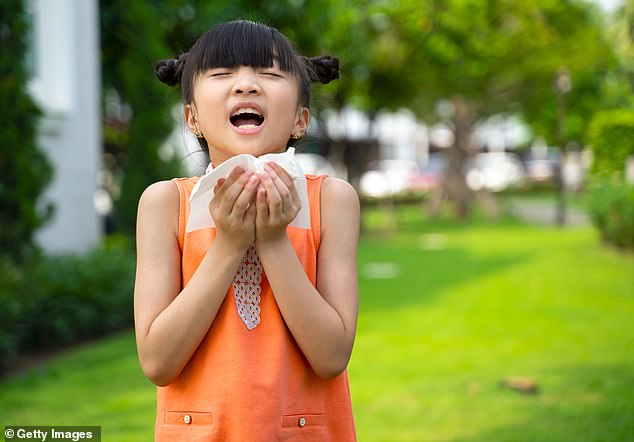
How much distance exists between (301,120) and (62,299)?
5.61 m

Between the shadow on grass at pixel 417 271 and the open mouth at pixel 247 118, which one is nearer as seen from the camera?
the open mouth at pixel 247 118

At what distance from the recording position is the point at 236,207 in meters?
1.44

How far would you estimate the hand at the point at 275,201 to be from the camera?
1.43m

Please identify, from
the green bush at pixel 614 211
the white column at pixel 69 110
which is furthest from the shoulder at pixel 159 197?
the green bush at pixel 614 211

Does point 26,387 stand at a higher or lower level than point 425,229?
lower

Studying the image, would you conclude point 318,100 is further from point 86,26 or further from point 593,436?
point 86,26

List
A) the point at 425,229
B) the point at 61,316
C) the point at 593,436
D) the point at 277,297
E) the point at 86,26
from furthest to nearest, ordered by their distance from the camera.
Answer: the point at 425,229
the point at 86,26
the point at 61,316
the point at 593,436
the point at 277,297

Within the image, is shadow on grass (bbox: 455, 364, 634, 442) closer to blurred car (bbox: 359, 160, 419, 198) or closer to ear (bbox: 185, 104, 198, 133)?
ear (bbox: 185, 104, 198, 133)

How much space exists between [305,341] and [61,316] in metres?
5.72

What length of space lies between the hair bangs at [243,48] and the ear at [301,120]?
0.09 meters

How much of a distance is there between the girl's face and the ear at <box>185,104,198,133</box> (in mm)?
78

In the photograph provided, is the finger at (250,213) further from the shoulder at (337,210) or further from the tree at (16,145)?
the tree at (16,145)

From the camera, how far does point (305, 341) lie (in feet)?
5.05

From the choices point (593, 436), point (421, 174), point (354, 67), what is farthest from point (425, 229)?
point (421, 174)
